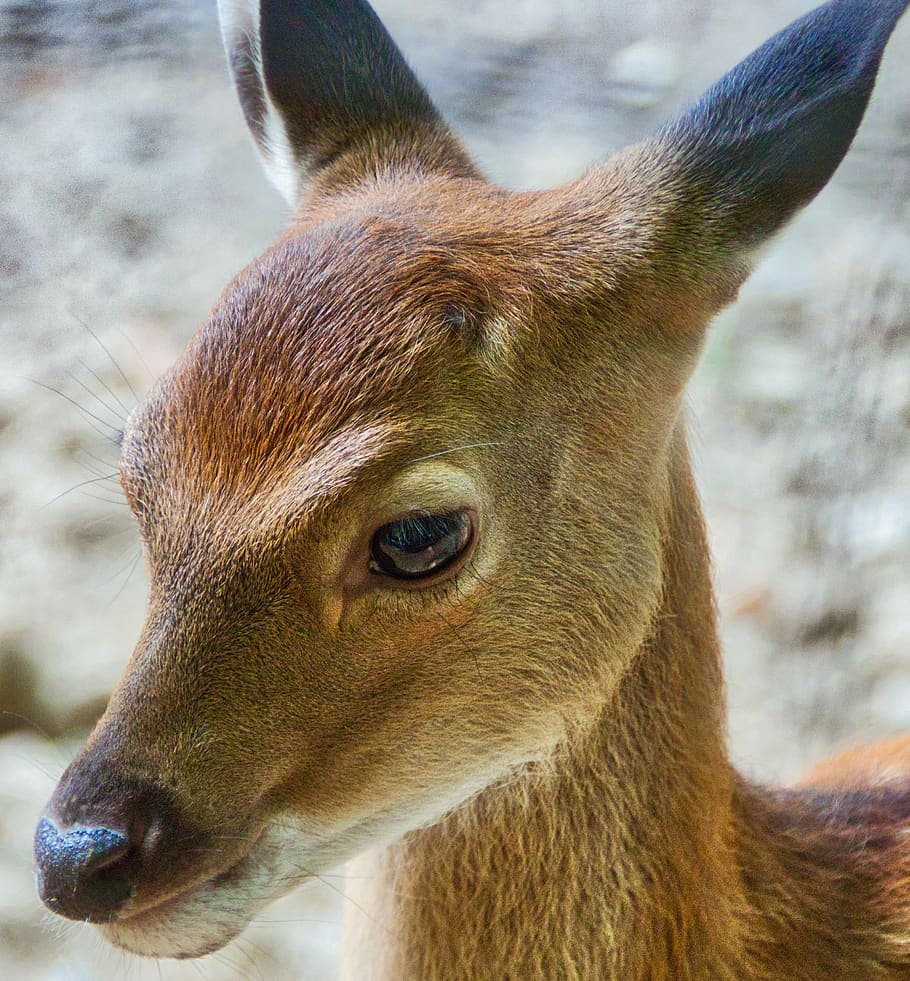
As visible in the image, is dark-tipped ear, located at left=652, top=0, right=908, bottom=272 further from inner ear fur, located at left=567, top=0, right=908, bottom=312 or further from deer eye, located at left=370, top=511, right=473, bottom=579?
deer eye, located at left=370, top=511, right=473, bottom=579

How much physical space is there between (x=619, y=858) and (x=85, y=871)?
0.83 m

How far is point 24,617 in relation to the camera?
3.78m

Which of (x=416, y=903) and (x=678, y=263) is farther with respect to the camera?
(x=416, y=903)

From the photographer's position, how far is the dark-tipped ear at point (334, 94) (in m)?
2.11

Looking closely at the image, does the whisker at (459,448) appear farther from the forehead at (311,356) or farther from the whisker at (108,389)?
the whisker at (108,389)

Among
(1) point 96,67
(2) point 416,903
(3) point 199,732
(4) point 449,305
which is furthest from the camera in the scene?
(1) point 96,67

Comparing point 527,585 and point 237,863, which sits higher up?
point 527,585

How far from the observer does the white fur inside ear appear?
2.17 metres

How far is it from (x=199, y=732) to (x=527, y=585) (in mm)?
497

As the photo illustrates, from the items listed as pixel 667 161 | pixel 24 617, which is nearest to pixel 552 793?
pixel 667 161

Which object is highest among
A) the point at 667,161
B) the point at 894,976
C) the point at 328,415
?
the point at 667,161

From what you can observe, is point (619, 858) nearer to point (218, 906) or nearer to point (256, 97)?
point (218, 906)

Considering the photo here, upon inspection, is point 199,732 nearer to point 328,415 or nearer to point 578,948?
point 328,415

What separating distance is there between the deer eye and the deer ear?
0.58 metres
